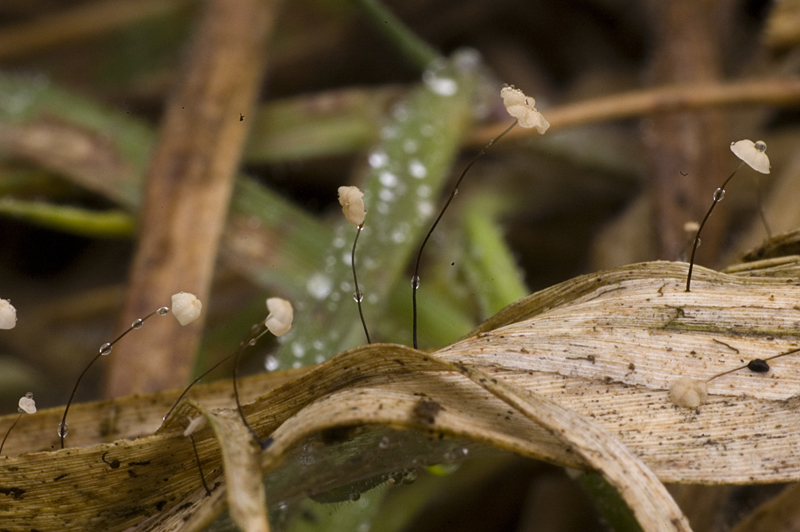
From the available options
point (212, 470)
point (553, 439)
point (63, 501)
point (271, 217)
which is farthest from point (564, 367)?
point (271, 217)

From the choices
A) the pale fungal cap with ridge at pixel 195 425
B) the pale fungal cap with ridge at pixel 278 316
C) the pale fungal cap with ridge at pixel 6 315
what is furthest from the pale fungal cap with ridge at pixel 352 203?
the pale fungal cap with ridge at pixel 6 315

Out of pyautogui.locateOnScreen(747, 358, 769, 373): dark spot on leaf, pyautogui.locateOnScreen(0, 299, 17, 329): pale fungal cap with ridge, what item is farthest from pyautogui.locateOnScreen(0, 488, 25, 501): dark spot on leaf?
pyautogui.locateOnScreen(747, 358, 769, 373): dark spot on leaf

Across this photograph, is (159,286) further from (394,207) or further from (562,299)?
(562,299)

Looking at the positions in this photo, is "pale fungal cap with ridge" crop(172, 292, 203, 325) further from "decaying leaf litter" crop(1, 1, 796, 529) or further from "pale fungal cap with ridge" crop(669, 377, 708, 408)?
"pale fungal cap with ridge" crop(669, 377, 708, 408)

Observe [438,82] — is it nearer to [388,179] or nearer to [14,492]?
[388,179]

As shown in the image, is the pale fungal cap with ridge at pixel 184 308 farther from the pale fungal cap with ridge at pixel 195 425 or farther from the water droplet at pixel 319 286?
the water droplet at pixel 319 286

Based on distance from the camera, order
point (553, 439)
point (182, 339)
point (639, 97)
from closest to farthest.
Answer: point (553, 439)
point (182, 339)
point (639, 97)
